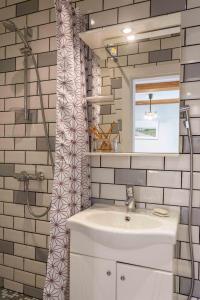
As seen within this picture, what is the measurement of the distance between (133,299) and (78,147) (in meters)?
0.82

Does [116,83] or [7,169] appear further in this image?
[7,169]

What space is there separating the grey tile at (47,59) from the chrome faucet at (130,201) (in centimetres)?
101

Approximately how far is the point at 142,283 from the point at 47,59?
1.52m

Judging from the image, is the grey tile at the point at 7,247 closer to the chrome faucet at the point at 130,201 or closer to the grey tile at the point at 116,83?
the chrome faucet at the point at 130,201

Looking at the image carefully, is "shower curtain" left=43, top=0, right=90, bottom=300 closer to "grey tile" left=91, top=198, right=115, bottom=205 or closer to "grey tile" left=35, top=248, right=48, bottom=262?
"grey tile" left=91, top=198, right=115, bottom=205

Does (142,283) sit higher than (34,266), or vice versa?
(142,283)

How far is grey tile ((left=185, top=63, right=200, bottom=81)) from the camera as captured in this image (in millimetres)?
1387

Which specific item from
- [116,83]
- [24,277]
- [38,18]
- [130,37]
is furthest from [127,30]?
[24,277]

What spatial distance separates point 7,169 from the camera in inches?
76.3

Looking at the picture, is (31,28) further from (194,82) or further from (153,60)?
(194,82)

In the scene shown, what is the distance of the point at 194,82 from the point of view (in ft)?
4.58

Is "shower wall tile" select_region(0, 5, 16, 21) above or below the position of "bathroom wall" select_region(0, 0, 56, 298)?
above

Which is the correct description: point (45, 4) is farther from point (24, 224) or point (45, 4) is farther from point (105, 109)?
point (24, 224)

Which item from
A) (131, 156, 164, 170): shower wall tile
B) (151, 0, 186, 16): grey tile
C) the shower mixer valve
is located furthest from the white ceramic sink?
(151, 0, 186, 16): grey tile
